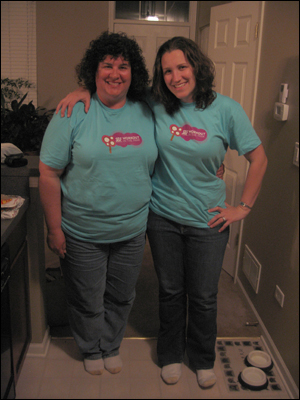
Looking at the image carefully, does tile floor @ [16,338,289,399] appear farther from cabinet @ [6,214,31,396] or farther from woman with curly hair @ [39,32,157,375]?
woman with curly hair @ [39,32,157,375]

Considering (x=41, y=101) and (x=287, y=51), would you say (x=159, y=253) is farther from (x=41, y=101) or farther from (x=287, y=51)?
(x=41, y=101)

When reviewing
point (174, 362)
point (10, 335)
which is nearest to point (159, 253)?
point (174, 362)

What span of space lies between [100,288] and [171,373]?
0.41 meters

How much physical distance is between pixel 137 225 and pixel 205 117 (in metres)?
0.41

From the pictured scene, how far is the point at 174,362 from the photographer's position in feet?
4.72

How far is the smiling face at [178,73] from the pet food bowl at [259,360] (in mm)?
1028

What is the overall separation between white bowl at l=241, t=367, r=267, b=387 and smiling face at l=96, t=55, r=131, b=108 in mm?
1067

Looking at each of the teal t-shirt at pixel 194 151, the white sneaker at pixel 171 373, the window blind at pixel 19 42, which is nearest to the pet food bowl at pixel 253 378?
the white sneaker at pixel 171 373

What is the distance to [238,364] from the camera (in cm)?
150

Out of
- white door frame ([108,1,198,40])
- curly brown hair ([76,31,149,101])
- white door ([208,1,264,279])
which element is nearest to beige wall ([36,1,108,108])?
white door frame ([108,1,198,40])

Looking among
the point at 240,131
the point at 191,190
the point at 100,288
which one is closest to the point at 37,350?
the point at 100,288

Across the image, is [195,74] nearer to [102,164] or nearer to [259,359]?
[102,164]

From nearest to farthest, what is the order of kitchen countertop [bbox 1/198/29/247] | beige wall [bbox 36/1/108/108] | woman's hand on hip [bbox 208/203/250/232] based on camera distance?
kitchen countertop [bbox 1/198/29/247]
woman's hand on hip [bbox 208/203/250/232]
beige wall [bbox 36/1/108/108]

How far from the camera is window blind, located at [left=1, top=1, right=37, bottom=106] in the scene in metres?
3.61
